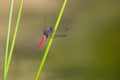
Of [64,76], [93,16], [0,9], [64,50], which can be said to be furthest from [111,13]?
[0,9]

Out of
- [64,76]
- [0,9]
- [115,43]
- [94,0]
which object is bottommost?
[64,76]

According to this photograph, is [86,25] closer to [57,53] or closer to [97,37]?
[97,37]

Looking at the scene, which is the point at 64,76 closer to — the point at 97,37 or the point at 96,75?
the point at 96,75

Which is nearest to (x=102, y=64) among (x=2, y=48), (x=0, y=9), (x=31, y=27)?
(x=31, y=27)

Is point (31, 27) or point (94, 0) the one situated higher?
point (94, 0)

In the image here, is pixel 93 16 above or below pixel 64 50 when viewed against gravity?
above

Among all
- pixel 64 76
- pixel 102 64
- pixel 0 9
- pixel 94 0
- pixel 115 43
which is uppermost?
pixel 94 0
